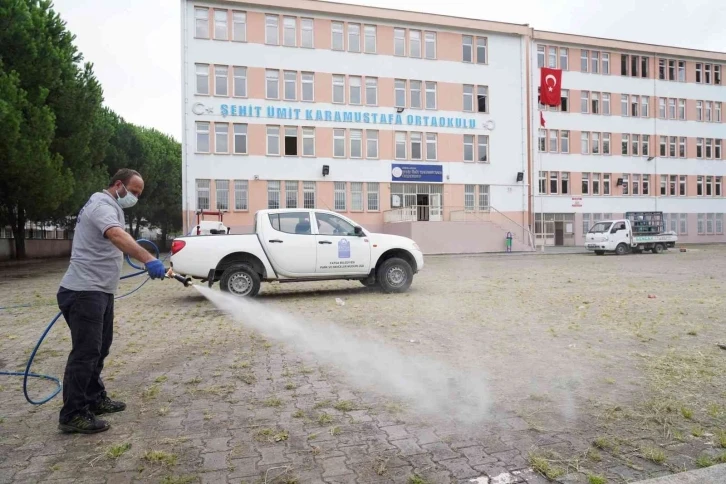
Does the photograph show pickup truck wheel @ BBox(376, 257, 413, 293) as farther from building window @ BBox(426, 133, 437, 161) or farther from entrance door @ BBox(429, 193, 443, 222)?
building window @ BBox(426, 133, 437, 161)

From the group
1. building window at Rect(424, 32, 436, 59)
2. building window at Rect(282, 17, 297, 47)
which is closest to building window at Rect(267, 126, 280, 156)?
building window at Rect(282, 17, 297, 47)

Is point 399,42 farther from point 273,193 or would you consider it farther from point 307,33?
point 273,193

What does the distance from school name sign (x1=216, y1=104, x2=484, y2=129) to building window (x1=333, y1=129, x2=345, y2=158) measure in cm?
74

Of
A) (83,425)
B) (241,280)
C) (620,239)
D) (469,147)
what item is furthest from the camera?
(469,147)

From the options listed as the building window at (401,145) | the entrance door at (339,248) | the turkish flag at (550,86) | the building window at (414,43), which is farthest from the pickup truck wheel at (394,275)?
the turkish flag at (550,86)

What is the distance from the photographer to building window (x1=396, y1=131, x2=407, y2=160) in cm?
3744

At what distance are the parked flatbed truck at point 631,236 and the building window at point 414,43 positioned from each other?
677 inches

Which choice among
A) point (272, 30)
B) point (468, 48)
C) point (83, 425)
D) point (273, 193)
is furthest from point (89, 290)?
point (468, 48)

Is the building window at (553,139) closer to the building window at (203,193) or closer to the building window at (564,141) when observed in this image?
the building window at (564,141)

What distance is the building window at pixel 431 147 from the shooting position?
3803 cm

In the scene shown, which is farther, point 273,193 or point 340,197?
point 340,197

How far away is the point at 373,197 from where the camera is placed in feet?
121

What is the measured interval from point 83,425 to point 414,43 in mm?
37803

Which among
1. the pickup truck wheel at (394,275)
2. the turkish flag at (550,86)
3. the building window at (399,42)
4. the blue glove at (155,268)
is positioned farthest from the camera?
the turkish flag at (550,86)
